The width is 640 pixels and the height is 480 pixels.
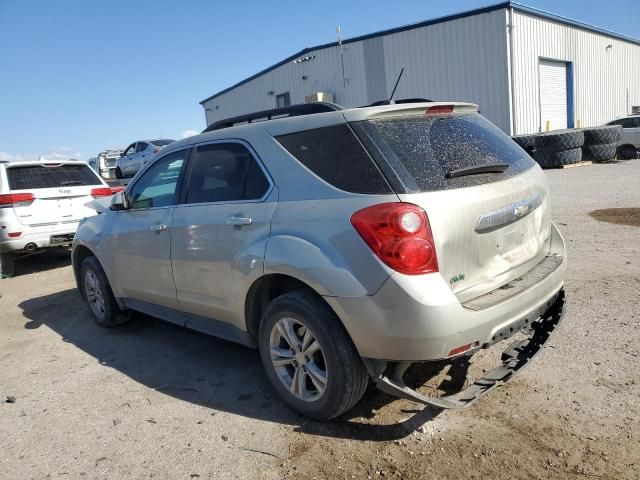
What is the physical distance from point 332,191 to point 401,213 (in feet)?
1.52

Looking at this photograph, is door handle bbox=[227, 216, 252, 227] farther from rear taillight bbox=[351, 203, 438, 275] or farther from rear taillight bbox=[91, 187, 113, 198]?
rear taillight bbox=[91, 187, 113, 198]

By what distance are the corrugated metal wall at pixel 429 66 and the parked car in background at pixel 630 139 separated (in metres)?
4.11

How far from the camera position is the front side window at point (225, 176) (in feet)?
11.0

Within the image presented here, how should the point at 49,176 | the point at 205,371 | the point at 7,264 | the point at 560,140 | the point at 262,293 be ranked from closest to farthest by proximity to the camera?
the point at 262,293 → the point at 205,371 → the point at 49,176 → the point at 7,264 → the point at 560,140

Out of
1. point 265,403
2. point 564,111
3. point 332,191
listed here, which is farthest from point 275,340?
point 564,111

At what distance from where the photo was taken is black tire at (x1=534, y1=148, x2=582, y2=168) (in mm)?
16469

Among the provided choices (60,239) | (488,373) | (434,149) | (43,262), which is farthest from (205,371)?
(43,262)

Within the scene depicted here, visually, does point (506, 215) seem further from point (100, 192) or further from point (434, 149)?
point (100, 192)

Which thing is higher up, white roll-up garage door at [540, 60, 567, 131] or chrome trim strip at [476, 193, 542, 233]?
white roll-up garage door at [540, 60, 567, 131]

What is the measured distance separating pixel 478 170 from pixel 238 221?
1496 mm

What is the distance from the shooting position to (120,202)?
15.1 feet

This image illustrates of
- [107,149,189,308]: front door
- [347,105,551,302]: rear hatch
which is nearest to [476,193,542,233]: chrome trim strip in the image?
[347,105,551,302]: rear hatch

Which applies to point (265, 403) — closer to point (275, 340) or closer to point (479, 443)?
point (275, 340)

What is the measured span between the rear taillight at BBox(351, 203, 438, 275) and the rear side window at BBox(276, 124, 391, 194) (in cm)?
16
